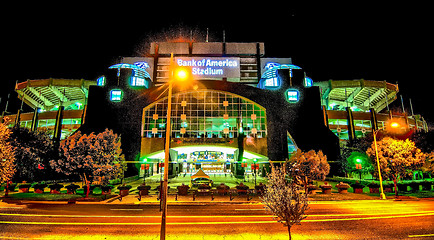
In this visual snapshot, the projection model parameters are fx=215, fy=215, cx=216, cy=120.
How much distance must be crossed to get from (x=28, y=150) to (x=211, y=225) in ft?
80.3

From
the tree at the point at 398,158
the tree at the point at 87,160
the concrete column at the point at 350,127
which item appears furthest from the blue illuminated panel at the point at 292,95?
the tree at the point at 87,160

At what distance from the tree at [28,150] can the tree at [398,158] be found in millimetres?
38881

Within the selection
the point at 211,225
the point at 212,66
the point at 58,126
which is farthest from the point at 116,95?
the point at 211,225

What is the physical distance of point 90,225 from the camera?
11.8 m

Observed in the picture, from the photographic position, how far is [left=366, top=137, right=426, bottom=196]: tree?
2264 centimetres

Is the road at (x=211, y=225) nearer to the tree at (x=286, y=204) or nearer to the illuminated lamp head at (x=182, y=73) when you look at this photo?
the tree at (x=286, y=204)

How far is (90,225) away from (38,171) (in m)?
23.2

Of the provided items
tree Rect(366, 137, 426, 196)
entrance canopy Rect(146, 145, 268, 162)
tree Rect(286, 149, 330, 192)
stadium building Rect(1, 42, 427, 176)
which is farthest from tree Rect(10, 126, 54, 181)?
tree Rect(366, 137, 426, 196)

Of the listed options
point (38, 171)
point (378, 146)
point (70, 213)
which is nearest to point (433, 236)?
point (378, 146)

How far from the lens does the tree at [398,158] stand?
22.6 meters

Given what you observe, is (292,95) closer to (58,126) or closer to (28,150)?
(28,150)

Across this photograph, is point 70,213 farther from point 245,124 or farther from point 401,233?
point 245,124

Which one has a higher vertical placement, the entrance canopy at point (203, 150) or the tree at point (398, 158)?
the entrance canopy at point (203, 150)

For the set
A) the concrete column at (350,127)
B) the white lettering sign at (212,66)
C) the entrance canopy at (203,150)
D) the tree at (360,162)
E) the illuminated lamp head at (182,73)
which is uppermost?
the white lettering sign at (212,66)
